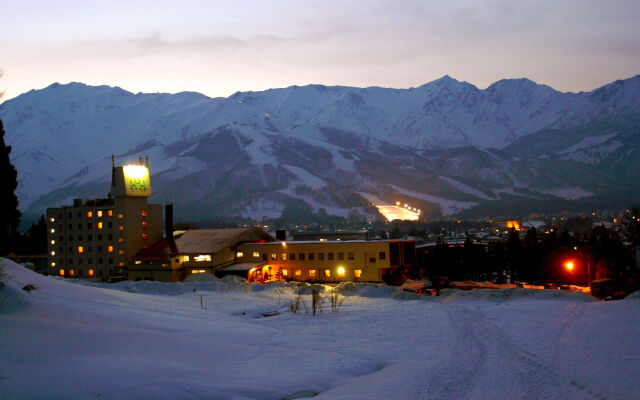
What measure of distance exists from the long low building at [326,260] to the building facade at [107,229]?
1037 cm

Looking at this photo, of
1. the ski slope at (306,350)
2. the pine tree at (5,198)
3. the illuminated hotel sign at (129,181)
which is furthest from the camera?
the illuminated hotel sign at (129,181)

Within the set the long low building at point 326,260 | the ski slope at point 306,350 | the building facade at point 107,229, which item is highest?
the building facade at point 107,229

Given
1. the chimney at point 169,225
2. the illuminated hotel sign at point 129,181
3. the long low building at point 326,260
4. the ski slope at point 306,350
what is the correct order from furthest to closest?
the illuminated hotel sign at point 129,181, the chimney at point 169,225, the long low building at point 326,260, the ski slope at point 306,350

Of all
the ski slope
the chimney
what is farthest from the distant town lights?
the ski slope

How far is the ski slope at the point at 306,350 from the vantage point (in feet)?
35.0

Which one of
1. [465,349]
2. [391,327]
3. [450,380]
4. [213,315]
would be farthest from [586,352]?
[213,315]

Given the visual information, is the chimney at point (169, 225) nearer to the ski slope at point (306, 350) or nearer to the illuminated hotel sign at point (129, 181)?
the illuminated hotel sign at point (129, 181)

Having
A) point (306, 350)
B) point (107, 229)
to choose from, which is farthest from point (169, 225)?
point (306, 350)

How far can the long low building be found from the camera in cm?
4319

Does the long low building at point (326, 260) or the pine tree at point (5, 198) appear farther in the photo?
the long low building at point (326, 260)

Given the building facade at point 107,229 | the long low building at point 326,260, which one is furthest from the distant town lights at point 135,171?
the long low building at point 326,260

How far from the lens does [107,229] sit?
5034 cm

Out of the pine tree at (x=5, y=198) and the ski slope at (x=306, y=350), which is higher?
the pine tree at (x=5, y=198)

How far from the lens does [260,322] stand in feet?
68.2
